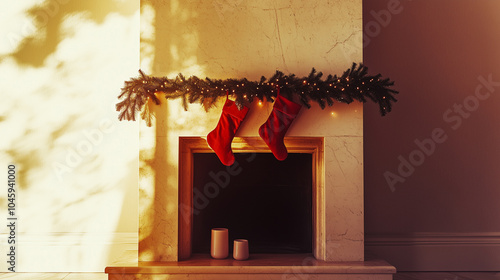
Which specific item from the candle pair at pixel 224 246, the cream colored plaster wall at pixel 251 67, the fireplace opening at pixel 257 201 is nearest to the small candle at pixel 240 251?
the candle pair at pixel 224 246

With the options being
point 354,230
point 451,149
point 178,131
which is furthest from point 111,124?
point 451,149

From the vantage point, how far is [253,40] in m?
2.41

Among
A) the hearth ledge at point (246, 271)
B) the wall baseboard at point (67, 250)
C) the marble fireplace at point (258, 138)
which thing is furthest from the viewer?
the wall baseboard at point (67, 250)

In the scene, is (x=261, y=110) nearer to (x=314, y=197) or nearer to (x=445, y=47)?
(x=314, y=197)

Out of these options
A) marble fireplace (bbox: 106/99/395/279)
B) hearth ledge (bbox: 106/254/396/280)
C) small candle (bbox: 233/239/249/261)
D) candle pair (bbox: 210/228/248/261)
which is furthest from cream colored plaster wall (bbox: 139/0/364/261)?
small candle (bbox: 233/239/249/261)

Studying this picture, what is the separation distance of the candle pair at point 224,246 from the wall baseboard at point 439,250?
101 cm

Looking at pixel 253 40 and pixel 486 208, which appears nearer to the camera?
pixel 253 40

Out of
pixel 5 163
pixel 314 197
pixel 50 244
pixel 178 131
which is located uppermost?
pixel 178 131

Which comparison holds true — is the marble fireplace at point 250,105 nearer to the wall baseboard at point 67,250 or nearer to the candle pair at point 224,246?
the candle pair at point 224,246

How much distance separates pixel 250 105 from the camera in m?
2.38

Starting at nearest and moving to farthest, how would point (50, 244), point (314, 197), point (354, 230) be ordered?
point (354, 230) < point (314, 197) < point (50, 244)

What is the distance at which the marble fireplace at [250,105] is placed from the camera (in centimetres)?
237

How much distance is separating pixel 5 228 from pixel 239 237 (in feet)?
5.55

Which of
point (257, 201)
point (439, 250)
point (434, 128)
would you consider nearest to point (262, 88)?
point (257, 201)
